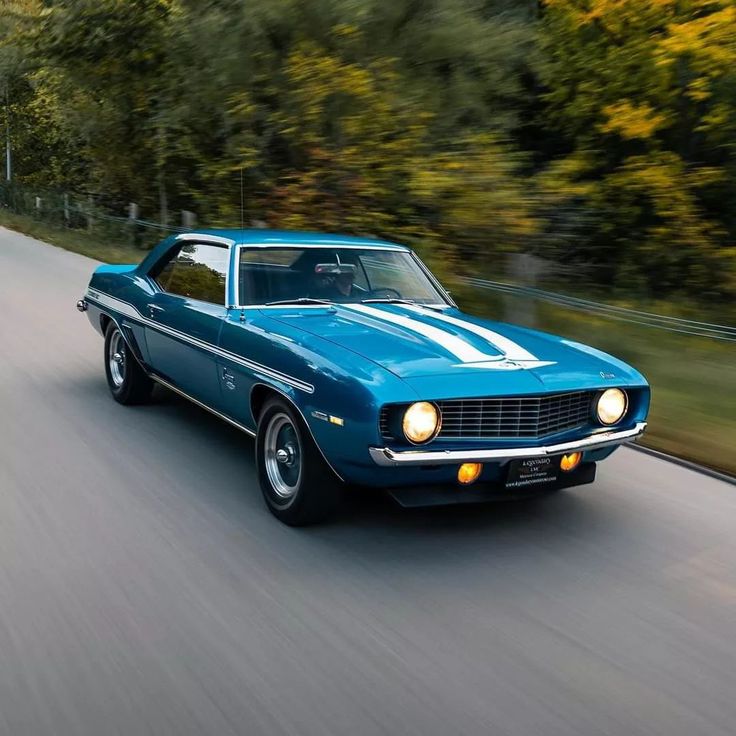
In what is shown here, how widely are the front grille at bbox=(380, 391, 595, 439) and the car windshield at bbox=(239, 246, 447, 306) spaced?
5.16 ft

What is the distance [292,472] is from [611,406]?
1.59 metres

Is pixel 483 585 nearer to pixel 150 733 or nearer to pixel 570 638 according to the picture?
pixel 570 638

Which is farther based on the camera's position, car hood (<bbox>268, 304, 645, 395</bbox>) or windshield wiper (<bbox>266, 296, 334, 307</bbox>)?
windshield wiper (<bbox>266, 296, 334, 307</bbox>)

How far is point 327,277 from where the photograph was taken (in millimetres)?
5535

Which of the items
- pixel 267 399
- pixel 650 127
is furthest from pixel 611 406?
pixel 650 127

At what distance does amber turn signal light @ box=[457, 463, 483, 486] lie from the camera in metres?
4.07

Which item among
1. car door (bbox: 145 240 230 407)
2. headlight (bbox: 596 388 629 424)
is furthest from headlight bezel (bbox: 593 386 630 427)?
car door (bbox: 145 240 230 407)

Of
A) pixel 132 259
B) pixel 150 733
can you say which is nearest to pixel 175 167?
pixel 132 259

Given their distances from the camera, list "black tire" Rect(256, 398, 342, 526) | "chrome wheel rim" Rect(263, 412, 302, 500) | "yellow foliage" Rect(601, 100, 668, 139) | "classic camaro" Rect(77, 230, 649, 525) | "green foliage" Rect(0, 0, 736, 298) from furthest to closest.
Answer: "yellow foliage" Rect(601, 100, 668, 139) < "green foliage" Rect(0, 0, 736, 298) < "chrome wheel rim" Rect(263, 412, 302, 500) < "black tire" Rect(256, 398, 342, 526) < "classic camaro" Rect(77, 230, 649, 525)

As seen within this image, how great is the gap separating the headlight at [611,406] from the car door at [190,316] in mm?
2119

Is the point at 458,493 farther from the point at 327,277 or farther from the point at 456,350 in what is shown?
the point at 327,277

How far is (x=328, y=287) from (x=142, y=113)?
60.3 ft

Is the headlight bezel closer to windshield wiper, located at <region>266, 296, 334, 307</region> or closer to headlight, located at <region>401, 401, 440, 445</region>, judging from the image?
headlight, located at <region>401, 401, 440, 445</region>

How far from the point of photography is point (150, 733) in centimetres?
A: 267
